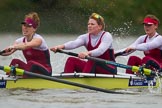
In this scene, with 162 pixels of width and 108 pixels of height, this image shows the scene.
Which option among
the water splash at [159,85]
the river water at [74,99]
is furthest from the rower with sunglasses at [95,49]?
the water splash at [159,85]

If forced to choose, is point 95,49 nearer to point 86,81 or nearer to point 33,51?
point 86,81

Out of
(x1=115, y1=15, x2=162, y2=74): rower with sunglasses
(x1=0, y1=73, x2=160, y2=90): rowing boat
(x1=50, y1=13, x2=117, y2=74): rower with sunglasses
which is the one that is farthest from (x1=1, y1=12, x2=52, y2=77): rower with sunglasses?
(x1=115, y1=15, x2=162, y2=74): rower with sunglasses

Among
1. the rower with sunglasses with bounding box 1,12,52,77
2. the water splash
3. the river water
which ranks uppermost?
the rower with sunglasses with bounding box 1,12,52,77

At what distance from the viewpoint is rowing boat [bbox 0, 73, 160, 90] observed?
384 inches

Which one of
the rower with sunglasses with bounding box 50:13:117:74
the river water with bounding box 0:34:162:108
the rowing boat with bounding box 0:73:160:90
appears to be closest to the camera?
the river water with bounding box 0:34:162:108

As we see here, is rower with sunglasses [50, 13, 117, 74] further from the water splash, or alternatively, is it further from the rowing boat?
the water splash

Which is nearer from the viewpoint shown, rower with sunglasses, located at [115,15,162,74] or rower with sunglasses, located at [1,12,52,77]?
rower with sunglasses, located at [1,12,52,77]

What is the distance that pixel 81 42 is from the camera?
1059cm

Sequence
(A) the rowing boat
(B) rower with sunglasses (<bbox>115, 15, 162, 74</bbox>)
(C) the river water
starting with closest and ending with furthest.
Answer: (C) the river water
(A) the rowing boat
(B) rower with sunglasses (<bbox>115, 15, 162, 74</bbox>)

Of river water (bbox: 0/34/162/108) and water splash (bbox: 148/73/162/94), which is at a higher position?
water splash (bbox: 148/73/162/94)

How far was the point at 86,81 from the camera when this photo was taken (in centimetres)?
1016

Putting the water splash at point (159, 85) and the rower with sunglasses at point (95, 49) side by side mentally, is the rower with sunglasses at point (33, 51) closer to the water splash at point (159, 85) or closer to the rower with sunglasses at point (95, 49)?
the rower with sunglasses at point (95, 49)

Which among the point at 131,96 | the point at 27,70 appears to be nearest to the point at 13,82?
the point at 27,70

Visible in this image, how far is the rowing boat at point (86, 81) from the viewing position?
32.0 feet
